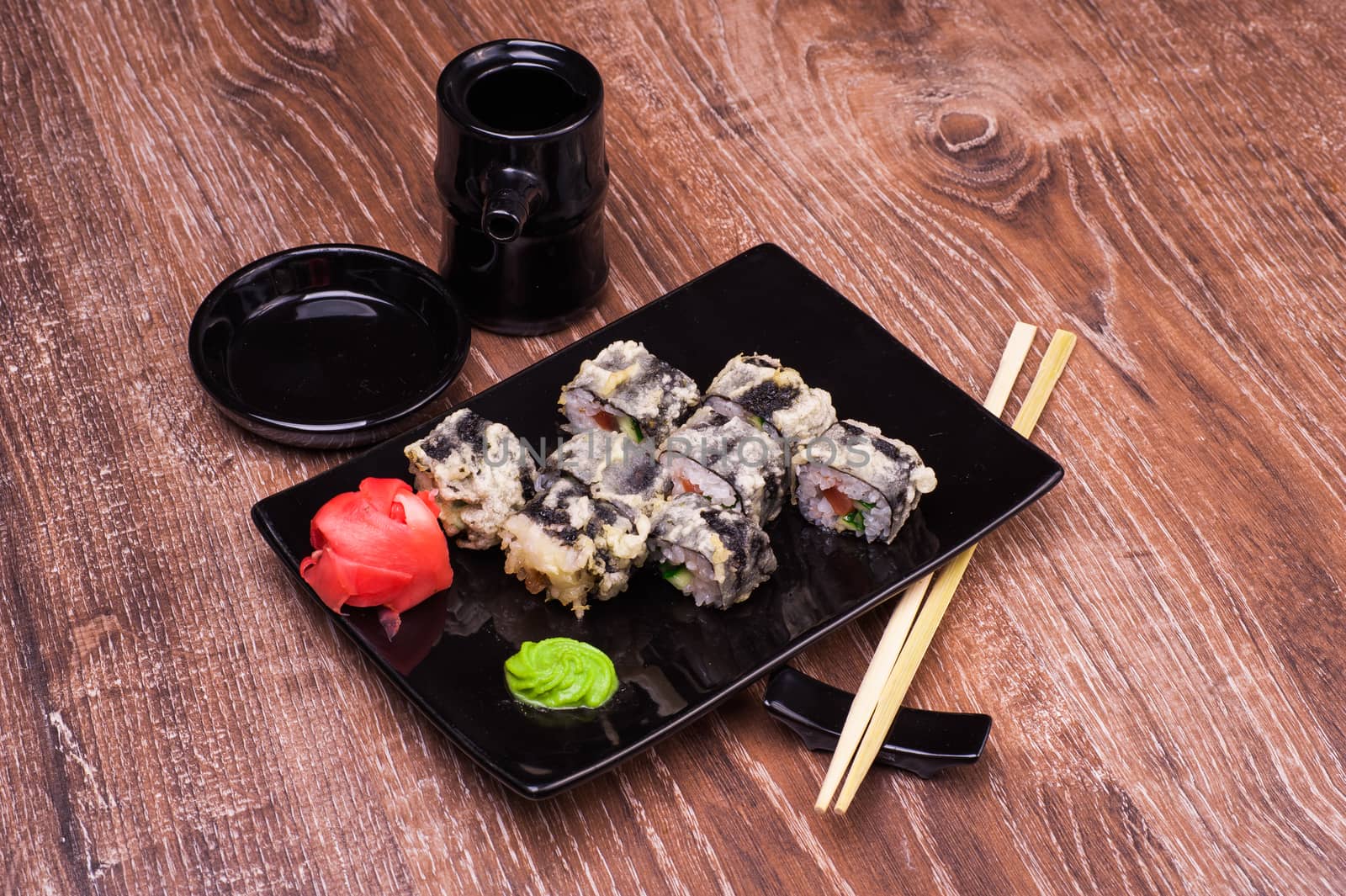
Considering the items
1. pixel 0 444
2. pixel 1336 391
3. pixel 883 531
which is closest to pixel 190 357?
pixel 0 444

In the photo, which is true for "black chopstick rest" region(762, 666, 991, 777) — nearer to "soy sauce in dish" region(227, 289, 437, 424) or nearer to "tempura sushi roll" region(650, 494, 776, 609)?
"tempura sushi roll" region(650, 494, 776, 609)

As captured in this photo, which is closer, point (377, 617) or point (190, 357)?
point (377, 617)

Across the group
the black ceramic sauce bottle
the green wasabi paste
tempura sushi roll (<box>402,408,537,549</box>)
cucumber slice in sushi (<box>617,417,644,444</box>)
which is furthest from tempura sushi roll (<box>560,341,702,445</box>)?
the green wasabi paste

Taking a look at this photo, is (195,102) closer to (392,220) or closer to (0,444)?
(392,220)

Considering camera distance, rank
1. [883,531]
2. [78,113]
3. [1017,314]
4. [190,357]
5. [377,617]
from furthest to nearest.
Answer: [78,113]
[1017,314]
[190,357]
[883,531]
[377,617]

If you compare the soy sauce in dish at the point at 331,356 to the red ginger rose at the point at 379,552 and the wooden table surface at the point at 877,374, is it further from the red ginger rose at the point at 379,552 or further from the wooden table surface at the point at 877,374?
the red ginger rose at the point at 379,552

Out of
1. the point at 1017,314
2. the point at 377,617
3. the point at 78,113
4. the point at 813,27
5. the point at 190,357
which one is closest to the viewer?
the point at 377,617

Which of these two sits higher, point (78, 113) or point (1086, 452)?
point (1086, 452)
